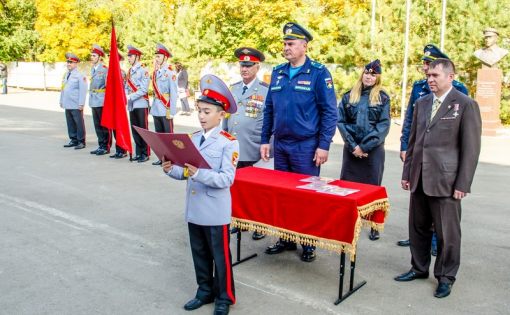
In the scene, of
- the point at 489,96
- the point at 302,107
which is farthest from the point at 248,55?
the point at 489,96

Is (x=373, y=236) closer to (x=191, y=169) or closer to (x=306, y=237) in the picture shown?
(x=306, y=237)

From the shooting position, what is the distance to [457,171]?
14.3 feet

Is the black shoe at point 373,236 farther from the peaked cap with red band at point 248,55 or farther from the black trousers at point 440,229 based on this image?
the peaked cap with red band at point 248,55

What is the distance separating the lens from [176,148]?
365 cm

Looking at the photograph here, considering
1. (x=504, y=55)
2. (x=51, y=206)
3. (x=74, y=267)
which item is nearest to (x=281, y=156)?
(x=74, y=267)

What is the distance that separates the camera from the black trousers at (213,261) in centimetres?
399

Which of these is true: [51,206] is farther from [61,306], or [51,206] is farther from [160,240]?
[61,306]

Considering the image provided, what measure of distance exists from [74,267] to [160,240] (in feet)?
3.46

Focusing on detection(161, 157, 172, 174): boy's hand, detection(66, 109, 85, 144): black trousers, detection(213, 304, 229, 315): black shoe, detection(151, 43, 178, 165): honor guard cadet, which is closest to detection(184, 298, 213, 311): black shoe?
detection(213, 304, 229, 315): black shoe

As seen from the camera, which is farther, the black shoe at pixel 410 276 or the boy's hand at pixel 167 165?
the black shoe at pixel 410 276

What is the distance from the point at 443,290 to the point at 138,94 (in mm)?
7466

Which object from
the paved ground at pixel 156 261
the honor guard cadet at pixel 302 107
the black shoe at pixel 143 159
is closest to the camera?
the paved ground at pixel 156 261

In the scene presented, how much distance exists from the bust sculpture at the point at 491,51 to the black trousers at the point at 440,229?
1157cm

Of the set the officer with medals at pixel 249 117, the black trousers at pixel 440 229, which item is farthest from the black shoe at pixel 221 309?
the officer with medals at pixel 249 117
